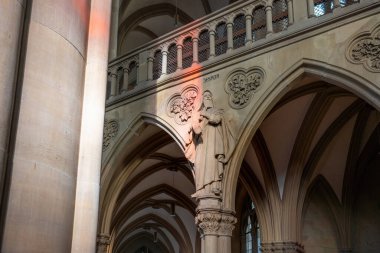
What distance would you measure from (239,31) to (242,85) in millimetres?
1245

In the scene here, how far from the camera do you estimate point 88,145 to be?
4676 mm

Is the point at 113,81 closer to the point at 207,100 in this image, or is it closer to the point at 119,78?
the point at 119,78

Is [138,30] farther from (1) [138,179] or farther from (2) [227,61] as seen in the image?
(2) [227,61]

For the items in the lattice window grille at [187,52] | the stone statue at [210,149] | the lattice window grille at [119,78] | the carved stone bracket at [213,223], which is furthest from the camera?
the lattice window grille at [119,78]

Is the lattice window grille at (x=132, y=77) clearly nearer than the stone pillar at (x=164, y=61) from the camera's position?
No

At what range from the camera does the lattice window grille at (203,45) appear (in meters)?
10.3

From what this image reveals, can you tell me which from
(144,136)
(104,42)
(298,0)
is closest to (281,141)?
(144,136)

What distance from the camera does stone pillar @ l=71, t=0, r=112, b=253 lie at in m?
4.48

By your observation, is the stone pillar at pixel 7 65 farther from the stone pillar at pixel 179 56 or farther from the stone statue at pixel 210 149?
the stone pillar at pixel 179 56

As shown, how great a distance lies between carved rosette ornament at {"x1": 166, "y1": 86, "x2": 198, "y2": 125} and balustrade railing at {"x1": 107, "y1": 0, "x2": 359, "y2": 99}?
Result: 1.80 feet

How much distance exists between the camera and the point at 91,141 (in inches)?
185

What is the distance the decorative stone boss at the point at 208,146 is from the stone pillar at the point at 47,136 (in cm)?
453

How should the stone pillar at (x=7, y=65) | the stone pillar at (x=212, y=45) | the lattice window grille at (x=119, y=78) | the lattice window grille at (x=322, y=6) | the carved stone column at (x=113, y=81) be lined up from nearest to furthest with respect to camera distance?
the stone pillar at (x=7, y=65) < the lattice window grille at (x=322, y=6) < the stone pillar at (x=212, y=45) < the carved stone column at (x=113, y=81) < the lattice window grille at (x=119, y=78)

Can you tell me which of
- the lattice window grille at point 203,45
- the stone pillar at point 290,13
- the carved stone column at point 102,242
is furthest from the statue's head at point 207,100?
the carved stone column at point 102,242
